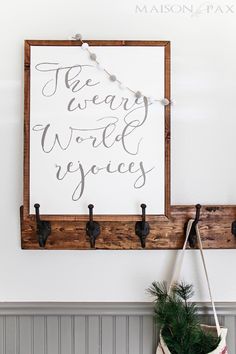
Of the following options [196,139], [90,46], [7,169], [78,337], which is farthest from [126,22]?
[78,337]

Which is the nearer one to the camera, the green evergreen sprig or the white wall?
the green evergreen sprig

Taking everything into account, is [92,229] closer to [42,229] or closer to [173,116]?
[42,229]

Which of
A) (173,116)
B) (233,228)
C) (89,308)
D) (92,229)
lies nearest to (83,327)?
(89,308)

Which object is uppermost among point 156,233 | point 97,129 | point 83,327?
point 97,129

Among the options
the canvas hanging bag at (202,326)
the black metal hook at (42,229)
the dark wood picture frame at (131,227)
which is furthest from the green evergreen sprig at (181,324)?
the black metal hook at (42,229)

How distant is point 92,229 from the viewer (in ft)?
4.06

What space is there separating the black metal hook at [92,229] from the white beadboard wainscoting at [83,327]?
0.19 metres

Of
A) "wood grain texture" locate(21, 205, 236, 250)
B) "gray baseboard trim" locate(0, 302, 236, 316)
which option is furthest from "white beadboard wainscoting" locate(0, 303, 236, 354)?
"wood grain texture" locate(21, 205, 236, 250)

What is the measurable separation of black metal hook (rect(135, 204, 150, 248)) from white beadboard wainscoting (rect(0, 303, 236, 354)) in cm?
19

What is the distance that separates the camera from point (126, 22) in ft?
4.21

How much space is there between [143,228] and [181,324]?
0.86 feet

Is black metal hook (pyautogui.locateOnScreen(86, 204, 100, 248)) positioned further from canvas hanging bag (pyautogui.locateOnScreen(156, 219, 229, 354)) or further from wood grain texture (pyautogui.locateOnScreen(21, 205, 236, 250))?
canvas hanging bag (pyautogui.locateOnScreen(156, 219, 229, 354))

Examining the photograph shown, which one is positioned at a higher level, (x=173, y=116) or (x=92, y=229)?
(x=173, y=116)

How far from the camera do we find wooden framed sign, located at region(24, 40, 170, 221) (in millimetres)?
1255
